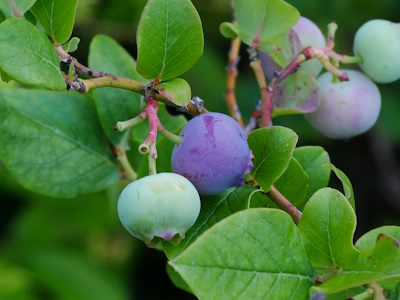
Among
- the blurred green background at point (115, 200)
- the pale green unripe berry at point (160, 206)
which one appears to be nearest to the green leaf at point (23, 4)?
the pale green unripe berry at point (160, 206)

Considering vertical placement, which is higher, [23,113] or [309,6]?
[23,113]

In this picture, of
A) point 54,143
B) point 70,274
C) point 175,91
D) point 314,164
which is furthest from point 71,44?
point 70,274

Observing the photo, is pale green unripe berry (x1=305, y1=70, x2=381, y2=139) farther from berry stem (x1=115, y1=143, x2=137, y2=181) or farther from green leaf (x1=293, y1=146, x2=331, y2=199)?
berry stem (x1=115, y1=143, x2=137, y2=181)

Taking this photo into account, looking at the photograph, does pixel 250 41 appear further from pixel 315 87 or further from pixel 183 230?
pixel 183 230

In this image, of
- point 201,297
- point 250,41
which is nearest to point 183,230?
point 201,297

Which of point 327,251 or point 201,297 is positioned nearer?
point 201,297

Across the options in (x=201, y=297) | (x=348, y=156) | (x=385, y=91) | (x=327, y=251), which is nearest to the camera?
(x=201, y=297)
